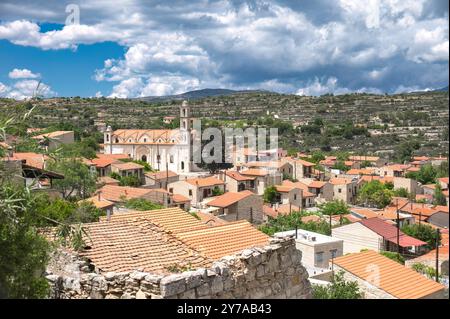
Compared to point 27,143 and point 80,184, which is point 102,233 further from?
point 80,184

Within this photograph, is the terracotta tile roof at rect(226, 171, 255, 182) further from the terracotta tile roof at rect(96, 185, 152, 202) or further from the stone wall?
the stone wall

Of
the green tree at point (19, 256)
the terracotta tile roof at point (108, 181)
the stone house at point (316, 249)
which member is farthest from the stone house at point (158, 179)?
the green tree at point (19, 256)

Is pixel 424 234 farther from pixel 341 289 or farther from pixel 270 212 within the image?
pixel 341 289

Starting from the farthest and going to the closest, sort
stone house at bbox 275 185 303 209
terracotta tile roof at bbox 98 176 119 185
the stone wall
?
stone house at bbox 275 185 303 209 < terracotta tile roof at bbox 98 176 119 185 < the stone wall

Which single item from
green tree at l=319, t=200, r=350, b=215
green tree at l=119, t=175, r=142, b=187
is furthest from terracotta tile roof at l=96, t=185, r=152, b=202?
green tree at l=319, t=200, r=350, b=215

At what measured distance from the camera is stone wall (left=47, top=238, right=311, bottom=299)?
15.1ft

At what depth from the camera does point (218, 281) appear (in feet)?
16.2

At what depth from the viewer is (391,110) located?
82.1m

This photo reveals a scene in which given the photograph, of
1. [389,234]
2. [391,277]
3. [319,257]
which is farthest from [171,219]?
[389,234]

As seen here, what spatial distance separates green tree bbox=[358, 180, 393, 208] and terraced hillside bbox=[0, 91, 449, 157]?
11485 millimetres

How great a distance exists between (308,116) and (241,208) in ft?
190

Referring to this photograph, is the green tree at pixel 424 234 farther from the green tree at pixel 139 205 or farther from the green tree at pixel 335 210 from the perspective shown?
the green tree at pixel 139 205

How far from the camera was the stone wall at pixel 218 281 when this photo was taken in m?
4.59
